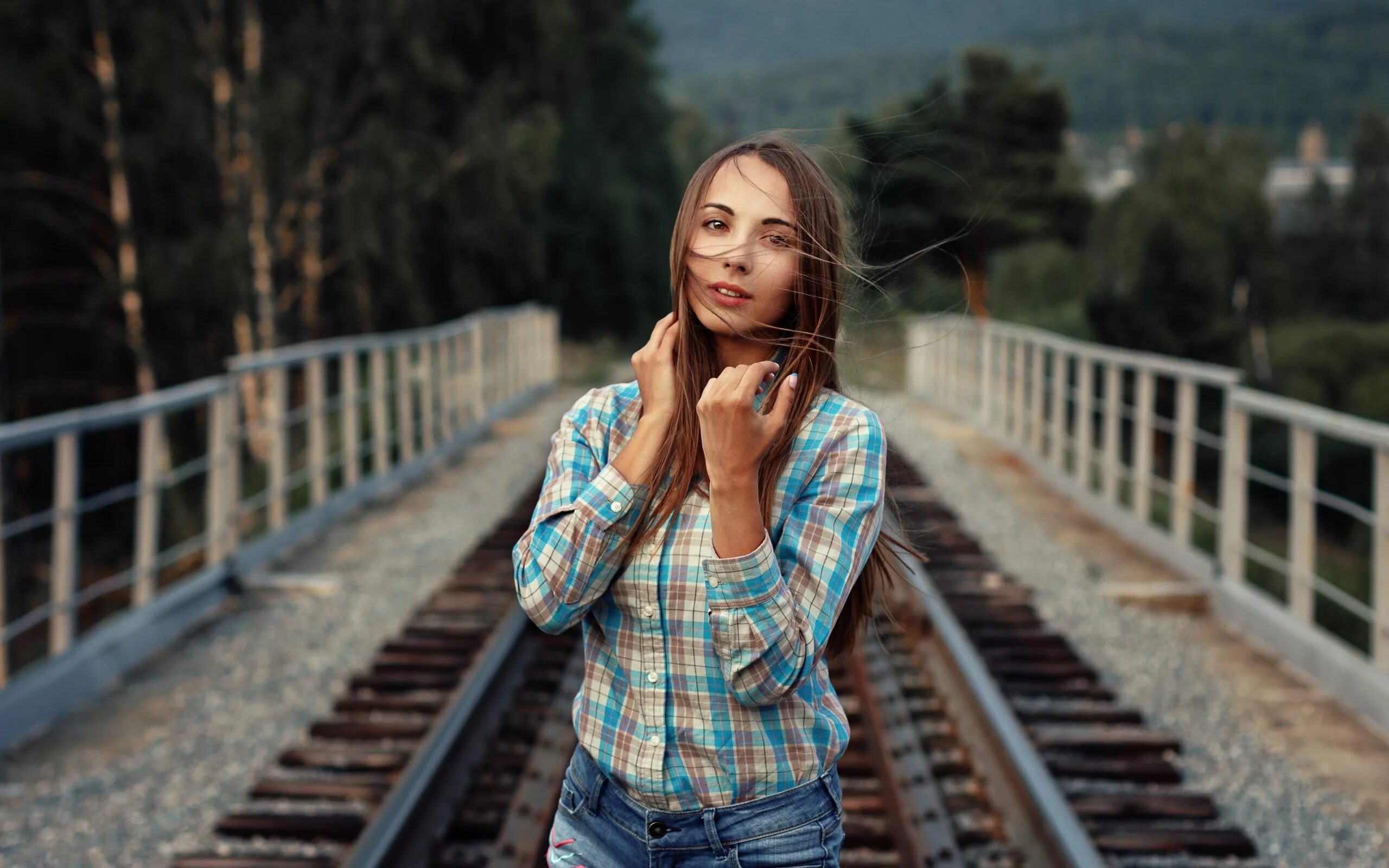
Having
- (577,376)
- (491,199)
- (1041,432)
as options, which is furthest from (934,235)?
(1041,432)

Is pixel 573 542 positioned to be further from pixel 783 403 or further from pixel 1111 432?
pixel 1111 432

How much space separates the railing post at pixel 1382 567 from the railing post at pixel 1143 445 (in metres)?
3.13

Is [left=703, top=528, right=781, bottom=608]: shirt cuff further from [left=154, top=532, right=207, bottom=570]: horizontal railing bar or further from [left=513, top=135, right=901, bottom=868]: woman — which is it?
[left=154, top=532, right=207, bottom=570]: horizontal railing bar

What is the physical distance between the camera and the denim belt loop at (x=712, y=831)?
164cm

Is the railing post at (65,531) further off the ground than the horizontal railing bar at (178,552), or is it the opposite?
the railing post at (65,531)

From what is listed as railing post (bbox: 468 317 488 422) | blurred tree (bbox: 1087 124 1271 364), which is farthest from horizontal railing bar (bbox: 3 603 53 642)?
blurred tree (bbox: 1087 124 1271 364)

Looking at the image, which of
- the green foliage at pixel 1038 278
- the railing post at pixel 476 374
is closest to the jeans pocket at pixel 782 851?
the railing post at pixel 476 374

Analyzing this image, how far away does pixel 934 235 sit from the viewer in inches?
1620

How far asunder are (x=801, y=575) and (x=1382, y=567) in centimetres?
424

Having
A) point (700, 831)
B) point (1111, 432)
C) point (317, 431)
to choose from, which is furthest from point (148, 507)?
point (1111, 432)

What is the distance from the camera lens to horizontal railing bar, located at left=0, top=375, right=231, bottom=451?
16.5 ft

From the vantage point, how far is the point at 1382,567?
16.7 feet

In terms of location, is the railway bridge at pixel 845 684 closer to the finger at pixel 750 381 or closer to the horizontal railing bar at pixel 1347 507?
the horizontal railing bar at pixel 1347 507

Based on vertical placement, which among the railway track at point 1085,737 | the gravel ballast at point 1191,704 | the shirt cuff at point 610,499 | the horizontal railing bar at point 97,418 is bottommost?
the gravel ballast at point 1191,704
